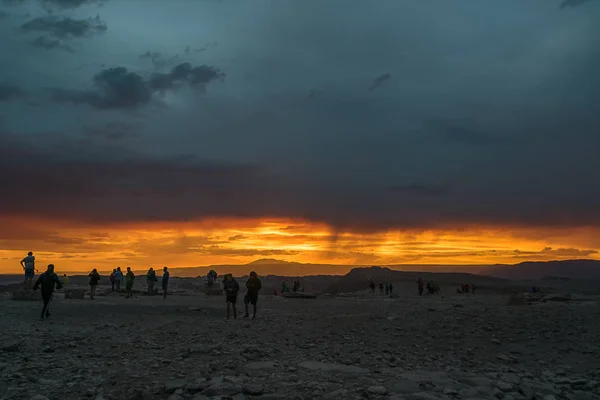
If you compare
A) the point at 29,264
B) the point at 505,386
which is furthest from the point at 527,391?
the point at 29,264

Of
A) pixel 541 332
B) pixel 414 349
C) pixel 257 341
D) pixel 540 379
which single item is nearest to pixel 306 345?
pixel 257 341

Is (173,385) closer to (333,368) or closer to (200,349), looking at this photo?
(200,349)

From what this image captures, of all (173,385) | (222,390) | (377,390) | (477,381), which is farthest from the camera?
(477,381)

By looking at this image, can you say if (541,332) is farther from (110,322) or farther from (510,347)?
(110,322)

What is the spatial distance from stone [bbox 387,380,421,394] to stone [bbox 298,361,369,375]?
119cm

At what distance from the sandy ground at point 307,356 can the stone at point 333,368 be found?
3 centimetres

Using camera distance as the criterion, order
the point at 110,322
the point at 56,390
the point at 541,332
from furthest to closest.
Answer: the point at 110,322 → the point at 541,332 → the point at 56,390

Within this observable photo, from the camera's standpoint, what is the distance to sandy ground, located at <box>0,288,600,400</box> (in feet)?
35.8

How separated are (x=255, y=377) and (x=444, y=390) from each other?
449cm

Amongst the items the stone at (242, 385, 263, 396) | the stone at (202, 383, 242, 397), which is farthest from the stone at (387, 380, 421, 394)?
the stone at (202, 383, 242, 397)

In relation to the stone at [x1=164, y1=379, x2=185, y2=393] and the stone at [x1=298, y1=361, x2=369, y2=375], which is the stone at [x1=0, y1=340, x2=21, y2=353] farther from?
the stone at [x1=298, y1=361, x2=369, y2=375]

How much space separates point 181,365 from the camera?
12727mm

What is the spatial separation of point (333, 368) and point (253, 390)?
2997mm

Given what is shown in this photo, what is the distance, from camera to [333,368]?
1270 cm
